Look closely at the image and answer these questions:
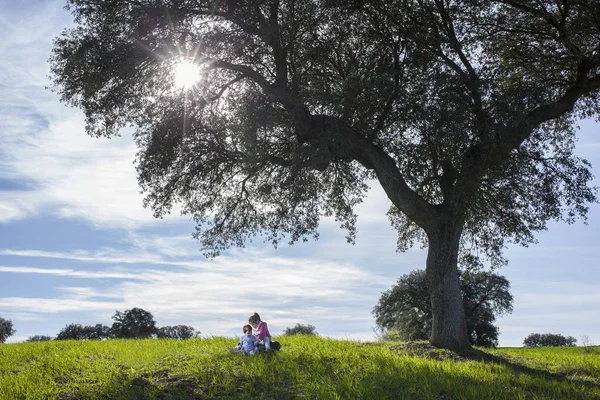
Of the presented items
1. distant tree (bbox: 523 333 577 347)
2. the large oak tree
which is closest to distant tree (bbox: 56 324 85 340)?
the large oak tree

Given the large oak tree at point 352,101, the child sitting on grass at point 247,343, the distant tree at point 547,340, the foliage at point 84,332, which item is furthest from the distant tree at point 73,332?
the distant tree at point 547,340

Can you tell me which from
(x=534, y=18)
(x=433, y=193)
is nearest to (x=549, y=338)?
(x=433, y=193)

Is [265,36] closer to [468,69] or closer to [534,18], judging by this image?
[468,69]

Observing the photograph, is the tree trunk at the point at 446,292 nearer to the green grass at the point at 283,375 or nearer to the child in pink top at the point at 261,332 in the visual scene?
the green grass at the point at 283,375

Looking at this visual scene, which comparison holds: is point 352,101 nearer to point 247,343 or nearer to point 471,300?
point 247,343

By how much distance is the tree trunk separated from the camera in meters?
19.4

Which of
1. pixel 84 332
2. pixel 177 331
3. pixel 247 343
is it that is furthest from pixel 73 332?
pixel 247 343

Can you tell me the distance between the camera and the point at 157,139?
71.9 feet

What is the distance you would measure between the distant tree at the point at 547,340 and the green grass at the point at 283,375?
34.9 meters

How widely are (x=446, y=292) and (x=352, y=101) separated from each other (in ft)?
25.8

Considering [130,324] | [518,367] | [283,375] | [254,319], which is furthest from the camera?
[130,324]

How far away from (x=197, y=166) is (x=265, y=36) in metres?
6.23

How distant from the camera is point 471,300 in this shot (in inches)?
1746

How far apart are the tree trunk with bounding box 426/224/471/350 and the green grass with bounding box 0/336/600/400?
1317 millimetres
